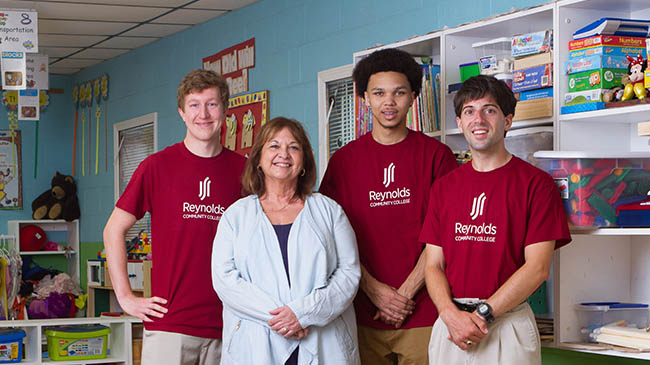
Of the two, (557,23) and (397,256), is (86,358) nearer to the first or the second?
(397,256)

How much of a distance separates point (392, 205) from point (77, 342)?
2.48 meters

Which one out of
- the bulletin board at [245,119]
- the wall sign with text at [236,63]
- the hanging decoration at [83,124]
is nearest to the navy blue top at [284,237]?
the bulletin board at [245,119]

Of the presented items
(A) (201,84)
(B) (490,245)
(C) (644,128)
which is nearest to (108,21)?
(A) (201,84)

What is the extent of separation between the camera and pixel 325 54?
500 centimetres

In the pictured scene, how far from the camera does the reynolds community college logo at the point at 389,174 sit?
2.75 m

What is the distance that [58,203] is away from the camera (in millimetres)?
8484

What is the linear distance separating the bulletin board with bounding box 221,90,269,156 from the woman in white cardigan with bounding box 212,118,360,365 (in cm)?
297

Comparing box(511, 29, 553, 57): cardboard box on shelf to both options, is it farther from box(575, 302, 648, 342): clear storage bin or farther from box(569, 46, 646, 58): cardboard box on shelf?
box(575, 302, 648, 342): clear storage bin

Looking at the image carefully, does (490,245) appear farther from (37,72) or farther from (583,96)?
(37,72)

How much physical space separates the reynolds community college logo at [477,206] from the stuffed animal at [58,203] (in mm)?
6680

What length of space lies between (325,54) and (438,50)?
4.68ft

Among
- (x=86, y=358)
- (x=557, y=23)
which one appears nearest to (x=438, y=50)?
(x=557, y=23)

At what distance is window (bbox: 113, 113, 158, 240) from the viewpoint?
7.25 m

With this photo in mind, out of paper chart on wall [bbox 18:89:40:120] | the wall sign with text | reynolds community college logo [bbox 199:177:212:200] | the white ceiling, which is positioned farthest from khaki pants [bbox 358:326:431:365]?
paper chart on wall [bbox 18:89:40:120]
